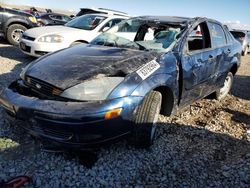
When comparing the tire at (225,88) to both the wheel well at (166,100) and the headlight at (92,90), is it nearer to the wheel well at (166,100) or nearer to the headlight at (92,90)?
the wheel well at (166,100)

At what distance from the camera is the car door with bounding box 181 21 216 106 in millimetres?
4204

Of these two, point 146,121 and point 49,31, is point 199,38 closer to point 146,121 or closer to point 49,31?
point 146,121

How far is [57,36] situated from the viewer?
26.6 feet

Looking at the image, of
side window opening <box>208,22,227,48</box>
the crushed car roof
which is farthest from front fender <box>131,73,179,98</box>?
side window opening <box>208,22,227,48</box>

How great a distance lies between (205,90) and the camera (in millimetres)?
5059

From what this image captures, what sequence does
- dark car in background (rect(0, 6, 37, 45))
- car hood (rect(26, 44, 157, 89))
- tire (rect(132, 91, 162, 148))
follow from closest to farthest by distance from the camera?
car hood (rect(26, 44, 157, 89)) < tire (rect(132, 91, 162, 148)) < dark car in background (rect(0, 6, 37, 45))

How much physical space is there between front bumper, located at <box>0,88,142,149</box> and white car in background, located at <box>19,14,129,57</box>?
5004mm

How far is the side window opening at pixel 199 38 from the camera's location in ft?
14.8

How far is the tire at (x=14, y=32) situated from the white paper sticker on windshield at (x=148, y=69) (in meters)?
8.68

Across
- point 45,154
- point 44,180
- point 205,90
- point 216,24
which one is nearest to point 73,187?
point 44,180

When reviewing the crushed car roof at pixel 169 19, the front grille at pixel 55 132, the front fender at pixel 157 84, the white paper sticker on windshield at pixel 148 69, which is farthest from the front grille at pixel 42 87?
the crushed car roof at pixel 169 19

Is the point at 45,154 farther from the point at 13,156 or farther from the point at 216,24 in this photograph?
the point at 216,24

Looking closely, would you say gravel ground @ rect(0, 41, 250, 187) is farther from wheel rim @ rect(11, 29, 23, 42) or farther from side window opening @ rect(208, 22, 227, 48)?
wheel rim @ rect(11, 29, 23, 42)

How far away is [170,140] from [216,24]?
2.58 m
